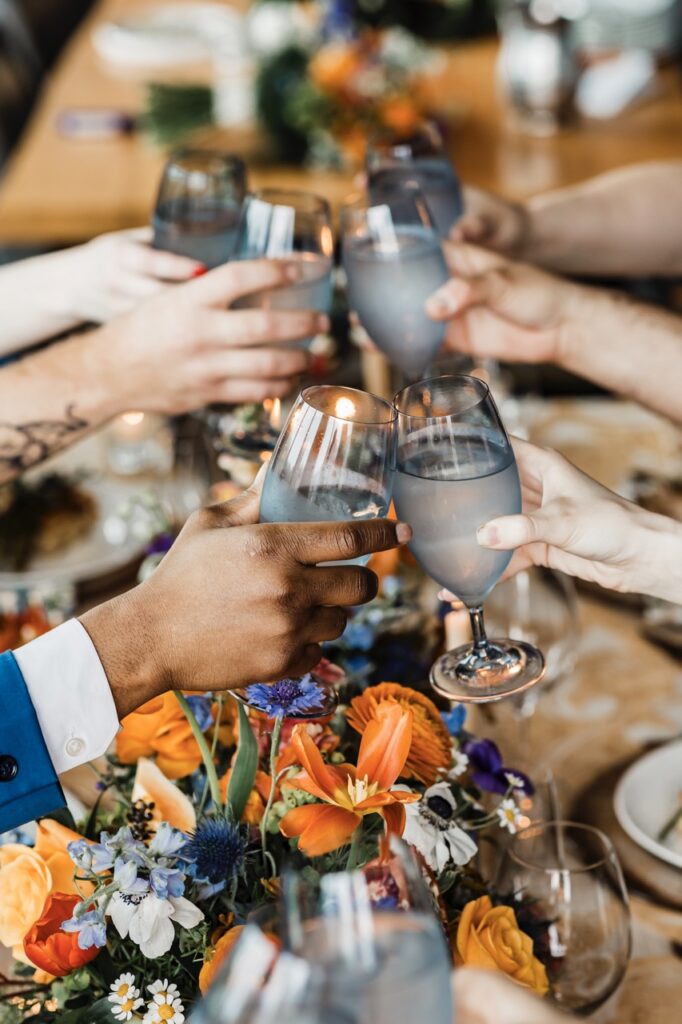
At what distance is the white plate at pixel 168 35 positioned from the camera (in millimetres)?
3393

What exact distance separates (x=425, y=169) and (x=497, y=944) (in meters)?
1.02

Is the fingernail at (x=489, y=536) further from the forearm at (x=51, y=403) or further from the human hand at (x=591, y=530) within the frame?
the forearm at (x=51, y=403)

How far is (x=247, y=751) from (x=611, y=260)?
1.31 metres

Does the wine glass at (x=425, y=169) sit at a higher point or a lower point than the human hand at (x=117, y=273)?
higher

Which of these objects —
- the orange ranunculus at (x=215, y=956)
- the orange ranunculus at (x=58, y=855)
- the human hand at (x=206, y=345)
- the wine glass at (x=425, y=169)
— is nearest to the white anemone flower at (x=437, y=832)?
the orange ranunculus at (x=215, y=956)

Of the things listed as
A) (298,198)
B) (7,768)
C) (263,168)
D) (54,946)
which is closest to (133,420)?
(298,198)

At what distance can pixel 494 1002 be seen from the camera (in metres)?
0.61

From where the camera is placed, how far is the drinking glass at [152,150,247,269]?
138 centimetres

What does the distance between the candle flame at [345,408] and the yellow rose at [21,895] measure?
0.37 metres

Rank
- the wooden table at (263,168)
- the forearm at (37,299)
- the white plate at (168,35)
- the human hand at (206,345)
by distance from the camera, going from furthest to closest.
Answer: the white plate at (168,35), the wooden table at (263,168), the forearm at (37,299), the human hand at (206,345)

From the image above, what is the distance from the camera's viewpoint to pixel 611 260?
192cm

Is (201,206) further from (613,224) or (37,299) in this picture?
(613,224)

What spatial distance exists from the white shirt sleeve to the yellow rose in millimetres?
73

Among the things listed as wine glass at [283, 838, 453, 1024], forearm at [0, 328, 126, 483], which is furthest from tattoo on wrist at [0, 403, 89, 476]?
wine glass at [283, 838, 453, 1024]
